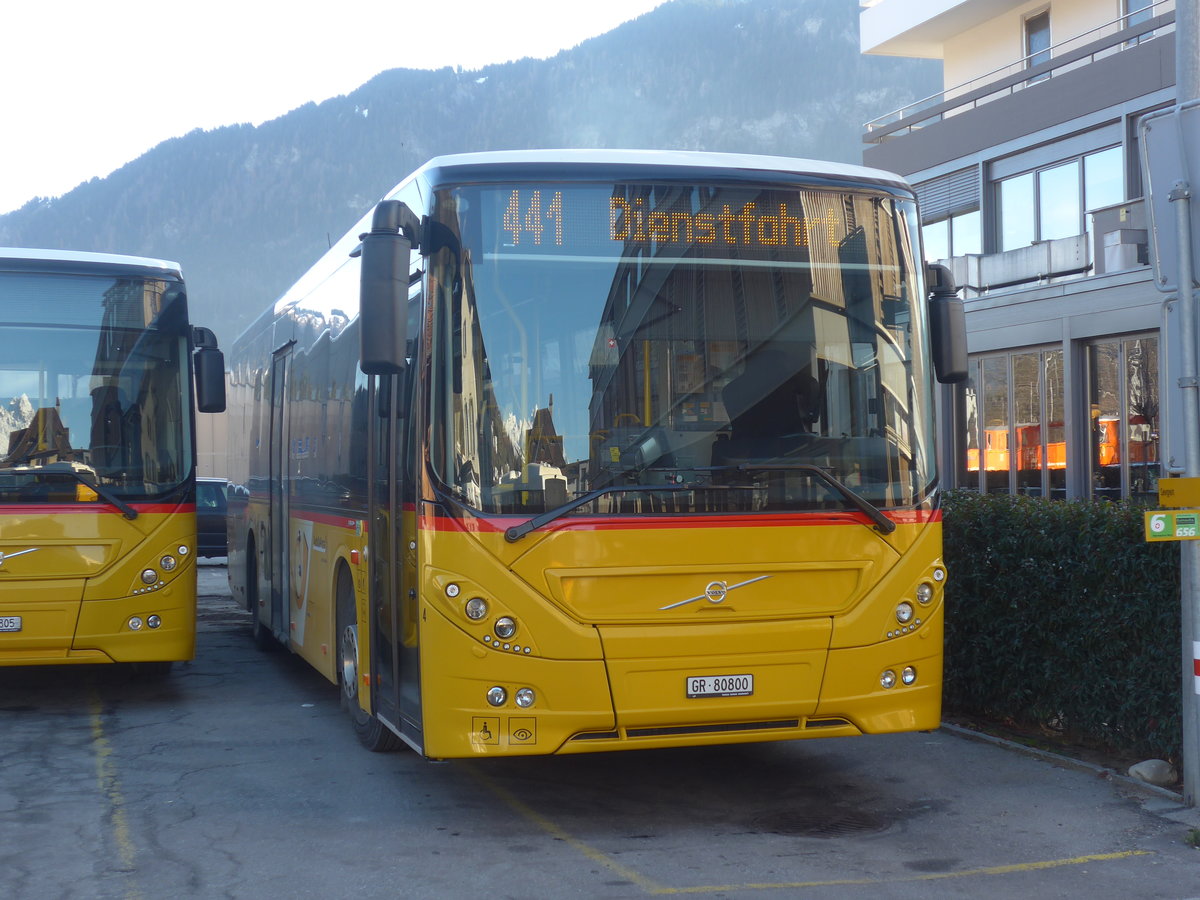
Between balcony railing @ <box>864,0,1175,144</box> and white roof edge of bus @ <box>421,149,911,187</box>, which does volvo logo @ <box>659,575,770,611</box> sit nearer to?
white roof edge of bus @ <box>421,149,911,187</box>

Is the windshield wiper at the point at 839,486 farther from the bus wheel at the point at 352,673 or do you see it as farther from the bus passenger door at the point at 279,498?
the bus passenger door at the point at 279,498

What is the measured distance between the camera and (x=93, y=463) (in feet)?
32.4

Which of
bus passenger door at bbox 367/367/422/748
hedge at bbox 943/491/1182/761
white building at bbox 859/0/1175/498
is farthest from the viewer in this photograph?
white building at bbox 859/0/1175/498

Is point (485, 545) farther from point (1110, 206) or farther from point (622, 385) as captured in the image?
point (1110, 206)

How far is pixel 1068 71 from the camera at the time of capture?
2481 cm

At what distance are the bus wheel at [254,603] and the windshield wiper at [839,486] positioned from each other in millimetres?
7671

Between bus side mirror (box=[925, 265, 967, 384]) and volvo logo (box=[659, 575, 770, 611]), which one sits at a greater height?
bus side mirror (box=[925, 265, 967, 384])

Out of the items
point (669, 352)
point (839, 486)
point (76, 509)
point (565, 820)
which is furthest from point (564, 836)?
point (76, 509)

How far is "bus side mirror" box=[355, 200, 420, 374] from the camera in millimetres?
6266

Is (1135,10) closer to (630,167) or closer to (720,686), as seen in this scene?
(630,167)

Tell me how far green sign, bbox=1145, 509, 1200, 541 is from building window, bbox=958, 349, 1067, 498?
18.1m

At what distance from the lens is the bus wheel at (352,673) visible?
27.5 feet

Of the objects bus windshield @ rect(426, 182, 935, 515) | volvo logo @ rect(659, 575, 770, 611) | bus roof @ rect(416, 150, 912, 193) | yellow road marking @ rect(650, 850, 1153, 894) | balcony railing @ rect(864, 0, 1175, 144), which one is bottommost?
yellow road marking @ rect(650, 850, 1153, 894)

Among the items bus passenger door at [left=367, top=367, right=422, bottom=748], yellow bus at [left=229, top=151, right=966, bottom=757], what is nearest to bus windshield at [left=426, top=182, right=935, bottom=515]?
yellow bus at [left=229, top=151, right=966, bottom=757]
